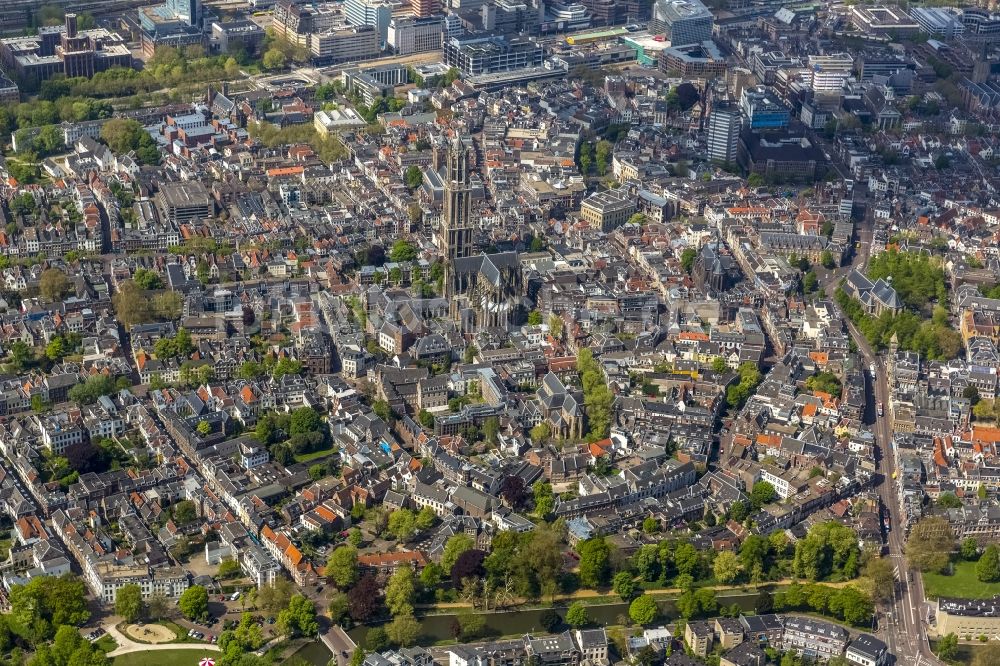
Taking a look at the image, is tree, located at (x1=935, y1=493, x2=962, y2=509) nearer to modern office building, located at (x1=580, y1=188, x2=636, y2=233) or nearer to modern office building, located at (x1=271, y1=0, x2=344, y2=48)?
modern office building, located at (x1=580, y1=188, x2=636, y2=233)

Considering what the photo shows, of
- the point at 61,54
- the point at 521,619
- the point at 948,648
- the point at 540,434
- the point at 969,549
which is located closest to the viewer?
the point at 948,648

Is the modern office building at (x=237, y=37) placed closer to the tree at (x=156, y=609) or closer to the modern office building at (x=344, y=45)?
the modern office building at (x=344, y=45)

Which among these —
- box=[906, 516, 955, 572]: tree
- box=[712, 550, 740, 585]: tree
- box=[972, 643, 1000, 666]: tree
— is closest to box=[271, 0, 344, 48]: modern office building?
box=[712, 550, 740, 585]: tree

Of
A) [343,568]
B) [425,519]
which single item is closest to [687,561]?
[425,519]

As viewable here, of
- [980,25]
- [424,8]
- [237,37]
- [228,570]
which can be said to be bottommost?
[228,570]

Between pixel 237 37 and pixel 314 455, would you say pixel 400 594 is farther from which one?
pixel 237 37

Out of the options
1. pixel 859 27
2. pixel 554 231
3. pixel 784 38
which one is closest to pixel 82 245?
pixel 554 231
